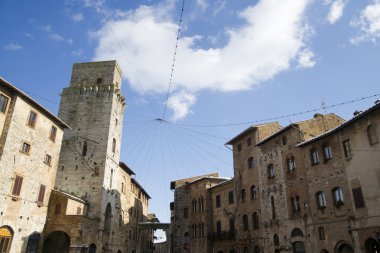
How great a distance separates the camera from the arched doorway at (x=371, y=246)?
66.7 ft

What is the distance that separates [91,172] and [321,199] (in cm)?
2320

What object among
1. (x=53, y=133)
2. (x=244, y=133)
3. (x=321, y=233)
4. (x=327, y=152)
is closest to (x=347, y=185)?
(x=327, y=152)

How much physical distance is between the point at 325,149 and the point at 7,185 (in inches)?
954

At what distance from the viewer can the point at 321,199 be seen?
2530 cm

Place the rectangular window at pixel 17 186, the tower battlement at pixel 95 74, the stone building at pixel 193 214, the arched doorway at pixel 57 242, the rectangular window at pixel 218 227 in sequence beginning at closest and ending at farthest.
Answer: the rectangular window at pixel 17 186 < the arched doorway at pixel 57 242 < the rectangular window at pixel 218 227 < the tower battlement at pixel 95 74 < the stone building at pixel 193 214

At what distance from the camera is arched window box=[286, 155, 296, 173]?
28562 millimetres

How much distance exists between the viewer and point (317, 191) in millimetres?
25453

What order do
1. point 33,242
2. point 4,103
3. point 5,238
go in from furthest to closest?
point 33,242 → point 4,103 → point 5,238

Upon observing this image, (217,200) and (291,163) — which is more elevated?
(291,163)

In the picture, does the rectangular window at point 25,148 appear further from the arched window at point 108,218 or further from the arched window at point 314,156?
the arched window at point 314,156

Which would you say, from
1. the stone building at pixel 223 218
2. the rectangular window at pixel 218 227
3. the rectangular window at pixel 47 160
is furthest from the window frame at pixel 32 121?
the rectangular window at pixel 218 227

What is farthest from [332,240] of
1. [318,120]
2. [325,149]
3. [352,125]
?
[318,120]

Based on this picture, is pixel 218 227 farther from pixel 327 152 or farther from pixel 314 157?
pixel 327 152

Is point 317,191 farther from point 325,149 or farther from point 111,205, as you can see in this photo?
point 111,205
